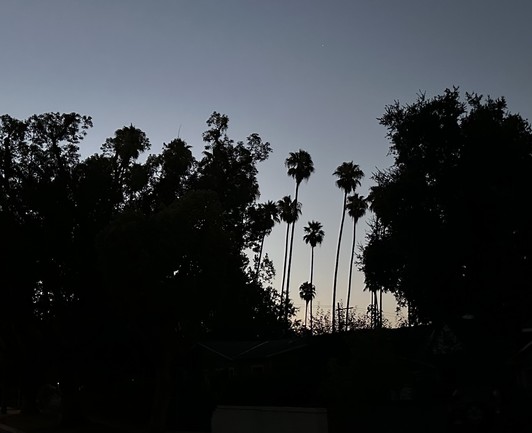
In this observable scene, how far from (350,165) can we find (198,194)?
46.6 m

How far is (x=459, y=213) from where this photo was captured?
1334 inches

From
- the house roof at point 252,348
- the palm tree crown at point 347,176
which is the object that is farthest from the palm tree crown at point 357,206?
the house roof at point 252,348

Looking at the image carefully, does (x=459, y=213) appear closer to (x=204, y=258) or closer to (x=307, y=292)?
(x=204, y=258)

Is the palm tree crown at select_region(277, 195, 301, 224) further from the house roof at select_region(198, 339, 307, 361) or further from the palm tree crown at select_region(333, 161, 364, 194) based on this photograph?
the house roof at select_region(198, 339, 307, 361)

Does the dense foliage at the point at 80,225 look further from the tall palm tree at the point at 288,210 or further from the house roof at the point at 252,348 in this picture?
the tall palm tree at the point at 288,210

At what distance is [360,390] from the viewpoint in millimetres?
26031

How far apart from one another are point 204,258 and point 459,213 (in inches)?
493

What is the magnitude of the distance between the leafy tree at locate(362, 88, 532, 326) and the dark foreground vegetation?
7 cm

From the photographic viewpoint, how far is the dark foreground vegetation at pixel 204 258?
96.0 ft

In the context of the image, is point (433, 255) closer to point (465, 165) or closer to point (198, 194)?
point (465, 165)

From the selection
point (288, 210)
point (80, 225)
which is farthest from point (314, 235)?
point (80, 225)

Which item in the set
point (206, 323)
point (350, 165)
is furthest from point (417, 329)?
point (350, 165)

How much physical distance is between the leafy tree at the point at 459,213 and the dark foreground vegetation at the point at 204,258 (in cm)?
7

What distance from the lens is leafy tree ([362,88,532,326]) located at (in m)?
33.6
